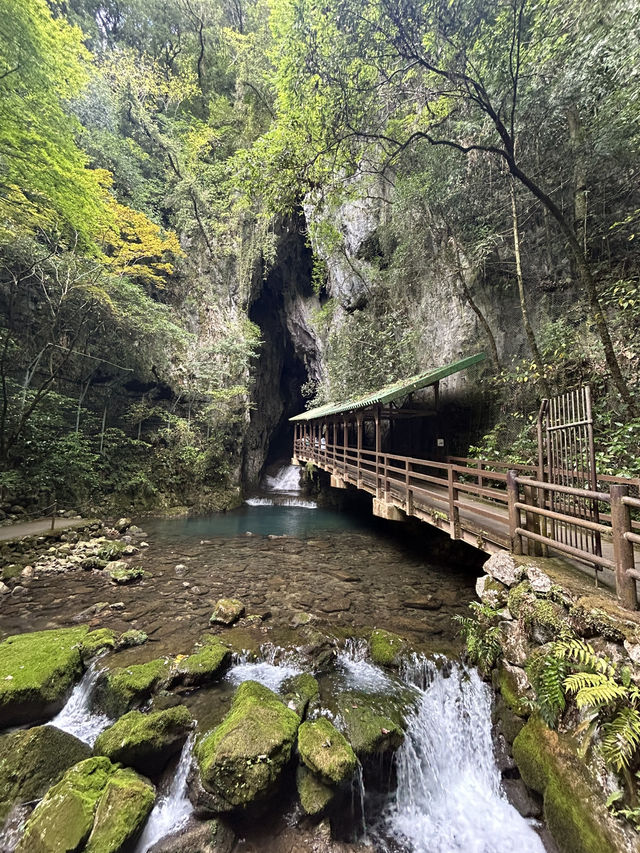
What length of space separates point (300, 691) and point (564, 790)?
2712 mm

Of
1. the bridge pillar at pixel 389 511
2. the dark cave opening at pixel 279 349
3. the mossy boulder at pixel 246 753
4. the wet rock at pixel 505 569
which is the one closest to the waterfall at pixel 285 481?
the dark cave opening at pixel 279 349

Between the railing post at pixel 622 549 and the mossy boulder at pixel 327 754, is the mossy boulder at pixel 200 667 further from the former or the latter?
the railing post at pixel 622 549

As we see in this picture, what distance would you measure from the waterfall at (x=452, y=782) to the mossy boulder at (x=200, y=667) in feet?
8.03

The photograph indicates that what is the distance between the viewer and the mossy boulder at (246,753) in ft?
9.71

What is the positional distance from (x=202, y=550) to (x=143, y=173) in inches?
838

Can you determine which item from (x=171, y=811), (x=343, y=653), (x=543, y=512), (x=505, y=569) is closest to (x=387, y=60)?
(x=543, y=512)

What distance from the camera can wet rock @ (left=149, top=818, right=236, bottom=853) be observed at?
108 inches

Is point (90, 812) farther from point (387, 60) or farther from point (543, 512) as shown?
point (387, 60)

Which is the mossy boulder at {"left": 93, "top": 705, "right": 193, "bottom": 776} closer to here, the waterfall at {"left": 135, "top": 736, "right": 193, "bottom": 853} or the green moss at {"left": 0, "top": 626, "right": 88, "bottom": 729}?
the waterfall at {"left": 135, "top": 736, "right": 193, "bottom": 853}

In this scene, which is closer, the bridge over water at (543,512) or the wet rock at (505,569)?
the bridge over water at (543,512)

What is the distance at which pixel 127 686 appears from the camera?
401 centimetres

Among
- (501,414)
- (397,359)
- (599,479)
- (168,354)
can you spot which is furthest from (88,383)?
(599,479)

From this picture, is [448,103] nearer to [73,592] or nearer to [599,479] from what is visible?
[599,479]

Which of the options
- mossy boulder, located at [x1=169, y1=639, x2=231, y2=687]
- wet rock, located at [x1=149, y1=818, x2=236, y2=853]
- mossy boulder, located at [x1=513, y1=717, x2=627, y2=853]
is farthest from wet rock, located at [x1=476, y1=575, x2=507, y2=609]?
mossy boulder, located at [x1=169, y1=639, x2=231, y2=687]
